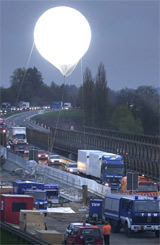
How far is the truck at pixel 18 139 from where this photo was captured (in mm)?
93256

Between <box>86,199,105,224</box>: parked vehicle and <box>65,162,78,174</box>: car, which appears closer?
<box>86,199,105,224</box>: parked vehicle

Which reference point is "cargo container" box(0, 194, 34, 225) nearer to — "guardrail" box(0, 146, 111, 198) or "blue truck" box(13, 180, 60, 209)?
"blue truck" box(13, 180, 60, 209)

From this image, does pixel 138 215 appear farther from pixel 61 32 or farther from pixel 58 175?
pixel 58 175

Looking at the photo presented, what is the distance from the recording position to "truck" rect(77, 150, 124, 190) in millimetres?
58000

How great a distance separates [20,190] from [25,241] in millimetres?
18874

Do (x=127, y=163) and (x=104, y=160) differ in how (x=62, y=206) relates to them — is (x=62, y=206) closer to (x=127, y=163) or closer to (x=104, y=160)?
(x=104, y=160)

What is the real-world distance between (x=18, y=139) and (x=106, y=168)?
150 feet

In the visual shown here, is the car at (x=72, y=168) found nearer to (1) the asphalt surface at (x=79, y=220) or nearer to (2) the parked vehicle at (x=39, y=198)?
(1) the asphalt surface at (x=79, y=220)

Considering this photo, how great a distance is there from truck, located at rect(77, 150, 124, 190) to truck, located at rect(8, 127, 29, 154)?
30353 millimetres

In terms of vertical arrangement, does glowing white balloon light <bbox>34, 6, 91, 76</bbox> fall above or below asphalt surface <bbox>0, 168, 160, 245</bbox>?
above

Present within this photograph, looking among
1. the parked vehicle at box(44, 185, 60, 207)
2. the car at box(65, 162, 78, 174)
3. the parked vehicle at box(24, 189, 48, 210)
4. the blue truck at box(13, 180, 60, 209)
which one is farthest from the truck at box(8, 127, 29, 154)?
the parked vehicle at box(24, 189, 48, 210)

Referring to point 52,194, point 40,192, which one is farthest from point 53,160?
point 40,192

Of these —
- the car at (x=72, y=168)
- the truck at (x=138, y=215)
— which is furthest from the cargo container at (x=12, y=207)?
the car at (x=72, y=168)

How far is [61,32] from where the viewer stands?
5075cm
